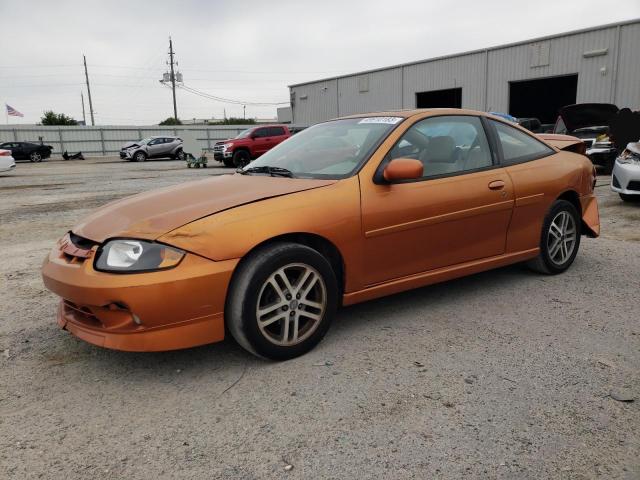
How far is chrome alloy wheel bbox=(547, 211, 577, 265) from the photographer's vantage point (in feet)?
14.5

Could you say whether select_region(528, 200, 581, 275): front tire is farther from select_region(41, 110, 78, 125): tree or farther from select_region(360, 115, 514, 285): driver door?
select_region(41, 110, 78, 125): tree

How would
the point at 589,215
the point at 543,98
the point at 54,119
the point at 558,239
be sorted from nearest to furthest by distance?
the point at 558,239, the point at 589,215, the point at 543,98, the point at 54,119

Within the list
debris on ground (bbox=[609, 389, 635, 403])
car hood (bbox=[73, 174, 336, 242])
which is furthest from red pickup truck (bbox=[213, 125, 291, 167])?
debris on ground (bbox=[609, 389, 635, 403])

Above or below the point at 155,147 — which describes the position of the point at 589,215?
below

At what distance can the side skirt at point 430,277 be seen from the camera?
3334mm

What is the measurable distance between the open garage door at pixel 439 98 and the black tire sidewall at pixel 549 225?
80.5ft

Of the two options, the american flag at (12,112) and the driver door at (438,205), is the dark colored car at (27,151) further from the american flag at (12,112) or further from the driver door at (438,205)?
the driver door at (438,205)

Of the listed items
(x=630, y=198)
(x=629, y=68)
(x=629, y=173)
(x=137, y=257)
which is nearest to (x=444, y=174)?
(x=137, y=257)

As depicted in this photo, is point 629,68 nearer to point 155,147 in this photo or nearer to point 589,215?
point 589,215

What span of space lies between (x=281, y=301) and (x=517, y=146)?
251cm

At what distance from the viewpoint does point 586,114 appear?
1214 cm

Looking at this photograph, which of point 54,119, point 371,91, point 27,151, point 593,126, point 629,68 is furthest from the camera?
point 54,119

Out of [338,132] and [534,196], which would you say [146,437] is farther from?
[534,196]

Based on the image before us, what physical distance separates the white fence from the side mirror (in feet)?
123
